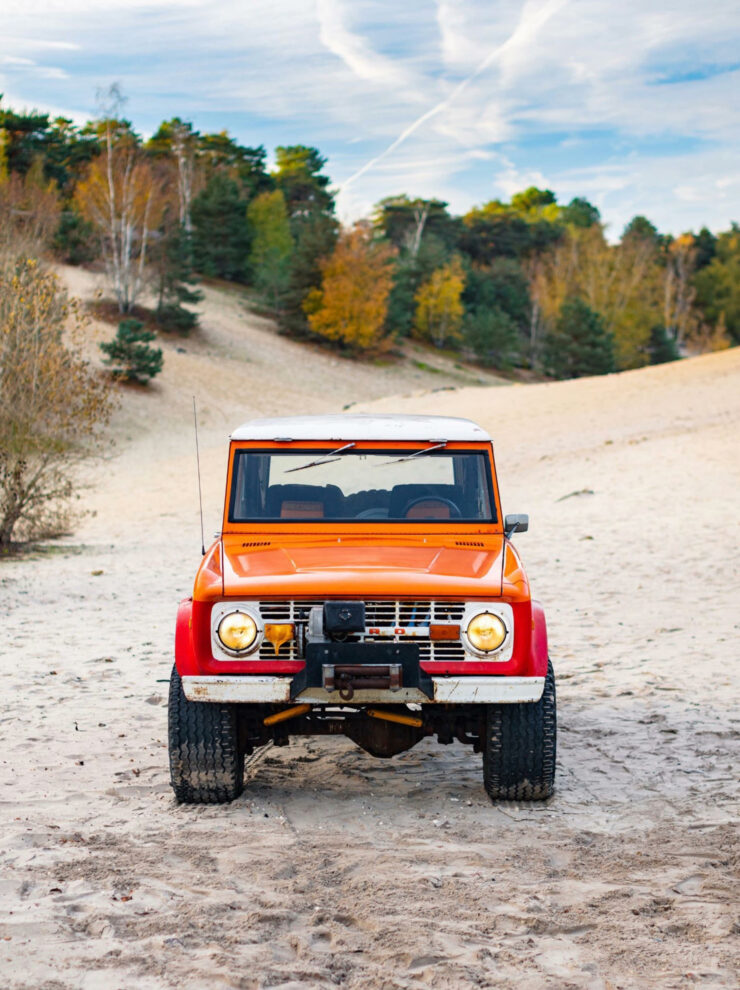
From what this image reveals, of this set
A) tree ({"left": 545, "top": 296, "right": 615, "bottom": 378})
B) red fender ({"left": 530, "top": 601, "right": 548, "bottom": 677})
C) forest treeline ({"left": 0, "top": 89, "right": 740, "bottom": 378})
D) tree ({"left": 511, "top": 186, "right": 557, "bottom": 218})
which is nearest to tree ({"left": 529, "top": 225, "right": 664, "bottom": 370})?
forest treeline ({"left": 0, "top": 89, "right": 740, "bottom": 378})

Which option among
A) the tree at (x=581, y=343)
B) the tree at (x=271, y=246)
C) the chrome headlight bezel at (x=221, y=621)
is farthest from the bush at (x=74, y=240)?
the chrome headlight bezel at (x=221, y=621)

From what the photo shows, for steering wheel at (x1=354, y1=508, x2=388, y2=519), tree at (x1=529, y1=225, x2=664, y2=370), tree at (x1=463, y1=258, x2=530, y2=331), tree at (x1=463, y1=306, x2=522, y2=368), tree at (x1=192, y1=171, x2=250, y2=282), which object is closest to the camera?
steering wheel at (x1=354, y1=508, x2=388, y2=519)

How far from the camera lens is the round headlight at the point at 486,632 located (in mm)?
5234

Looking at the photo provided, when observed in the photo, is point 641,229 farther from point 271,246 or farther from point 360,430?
point 360,430

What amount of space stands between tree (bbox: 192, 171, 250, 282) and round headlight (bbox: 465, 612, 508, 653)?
61.4 meters

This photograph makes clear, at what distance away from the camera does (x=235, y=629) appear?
5.27 meters

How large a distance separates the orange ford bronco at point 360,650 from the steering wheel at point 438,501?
0.14 meters

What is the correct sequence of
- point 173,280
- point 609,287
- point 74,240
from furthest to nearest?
point 609,287, point 74,240, point 173,280

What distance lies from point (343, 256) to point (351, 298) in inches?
99.4

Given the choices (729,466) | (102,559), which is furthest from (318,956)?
(729,466)

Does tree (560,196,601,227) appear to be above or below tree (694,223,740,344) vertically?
above

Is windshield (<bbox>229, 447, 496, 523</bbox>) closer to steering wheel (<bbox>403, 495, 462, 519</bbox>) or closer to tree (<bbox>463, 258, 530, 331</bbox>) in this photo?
steering wheel (<bbox>403, 495, 462, 519</bbox>)

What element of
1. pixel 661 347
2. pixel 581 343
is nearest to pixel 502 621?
pixel 581 343

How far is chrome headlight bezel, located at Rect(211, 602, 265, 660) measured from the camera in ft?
17.2
